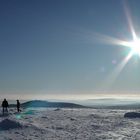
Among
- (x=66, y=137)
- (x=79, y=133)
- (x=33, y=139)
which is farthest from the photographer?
(x=79, y=133)

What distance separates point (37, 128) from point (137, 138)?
312 inches

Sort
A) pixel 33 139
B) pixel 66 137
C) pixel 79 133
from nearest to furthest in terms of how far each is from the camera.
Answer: pixel 33 139
pixel 66 137
pixel 79 133

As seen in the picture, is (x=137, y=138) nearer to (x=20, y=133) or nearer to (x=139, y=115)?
(x=20, y=133)

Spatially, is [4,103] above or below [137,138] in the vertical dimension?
above

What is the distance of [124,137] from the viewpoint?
20188 mm

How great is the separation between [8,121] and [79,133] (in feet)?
19.6

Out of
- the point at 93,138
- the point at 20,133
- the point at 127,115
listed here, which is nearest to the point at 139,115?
the point at 127,115

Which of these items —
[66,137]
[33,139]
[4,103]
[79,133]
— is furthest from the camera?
[4,103]

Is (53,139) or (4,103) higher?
(4,103)

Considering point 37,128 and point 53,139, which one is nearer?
point 53,139

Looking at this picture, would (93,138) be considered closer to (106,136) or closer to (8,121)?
(106,136)

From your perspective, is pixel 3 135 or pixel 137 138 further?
pixel 137 138

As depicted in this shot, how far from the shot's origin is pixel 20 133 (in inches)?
760

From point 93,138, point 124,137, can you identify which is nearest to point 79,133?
point 93,138
